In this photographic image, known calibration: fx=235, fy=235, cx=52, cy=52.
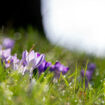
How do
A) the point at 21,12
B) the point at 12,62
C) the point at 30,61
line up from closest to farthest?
1. the point at 30,61
2. the point at 12,62
3. the point at 21,12

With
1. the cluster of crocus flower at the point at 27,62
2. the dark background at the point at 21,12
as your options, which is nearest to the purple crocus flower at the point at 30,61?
the cluster of crocus flower at the point at 27,62

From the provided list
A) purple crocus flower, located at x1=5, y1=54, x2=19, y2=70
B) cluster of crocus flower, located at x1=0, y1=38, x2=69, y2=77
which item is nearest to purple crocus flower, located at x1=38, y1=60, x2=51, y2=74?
cluster of crocus flower, located at x1=0, y1=38, x2=69, y2=77

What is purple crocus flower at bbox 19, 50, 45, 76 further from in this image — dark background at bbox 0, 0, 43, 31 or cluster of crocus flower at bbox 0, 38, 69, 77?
dark background at bbox 0, 0, 43, 31

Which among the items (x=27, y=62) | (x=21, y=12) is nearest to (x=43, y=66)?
(x=27, y=62)

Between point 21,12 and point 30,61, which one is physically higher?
point 30,61

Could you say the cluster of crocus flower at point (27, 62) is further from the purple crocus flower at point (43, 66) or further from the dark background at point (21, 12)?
the dark background at point (21, 12)

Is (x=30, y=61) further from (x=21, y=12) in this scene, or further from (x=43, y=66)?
(x=21, y=12)

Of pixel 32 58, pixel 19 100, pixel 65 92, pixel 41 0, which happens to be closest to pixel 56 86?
pixel 65 92

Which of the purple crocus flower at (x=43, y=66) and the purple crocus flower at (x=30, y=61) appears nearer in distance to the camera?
the purple crocus flower at (x=30, y=61)

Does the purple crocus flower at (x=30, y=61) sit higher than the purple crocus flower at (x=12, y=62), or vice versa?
the purple crocus flower at (x=30, y=61)
